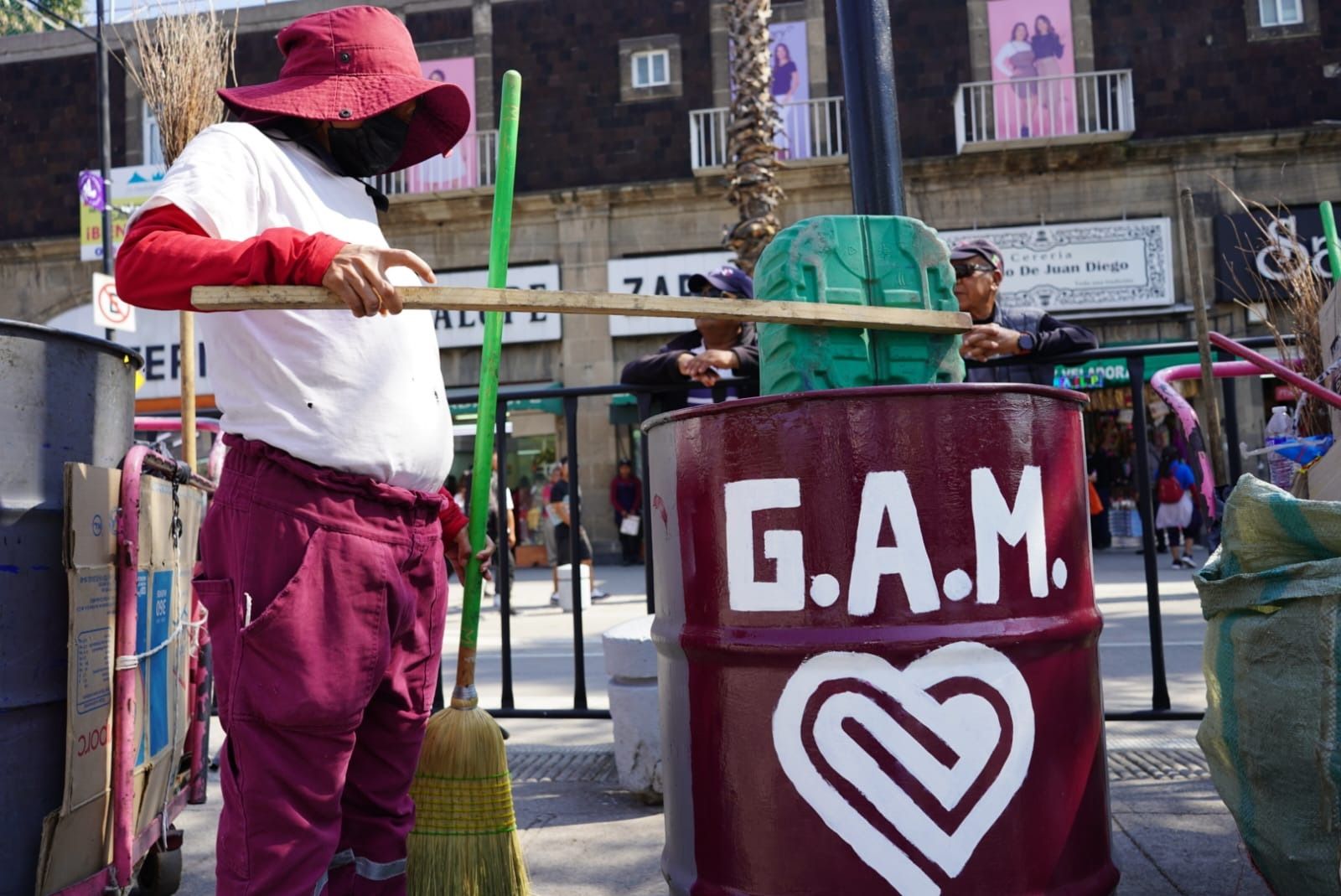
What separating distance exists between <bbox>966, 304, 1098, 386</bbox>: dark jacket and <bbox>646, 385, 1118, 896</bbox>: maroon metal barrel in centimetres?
198

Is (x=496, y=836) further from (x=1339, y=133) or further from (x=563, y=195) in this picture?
(x=1339, y=133)

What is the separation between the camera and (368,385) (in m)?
1.98

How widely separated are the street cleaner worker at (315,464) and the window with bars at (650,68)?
695 inches

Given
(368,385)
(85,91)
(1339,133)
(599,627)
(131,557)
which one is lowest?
(599,627)

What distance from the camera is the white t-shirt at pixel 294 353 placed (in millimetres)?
1874

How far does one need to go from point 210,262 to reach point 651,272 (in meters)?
16.7

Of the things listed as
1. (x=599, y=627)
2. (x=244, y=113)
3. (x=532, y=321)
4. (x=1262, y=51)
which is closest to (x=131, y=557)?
(x=244, y=113)

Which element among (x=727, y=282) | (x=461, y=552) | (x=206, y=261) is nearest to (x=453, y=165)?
(x=727, y=282)

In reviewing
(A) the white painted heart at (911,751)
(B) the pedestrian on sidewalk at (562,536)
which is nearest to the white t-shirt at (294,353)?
(A) the white painted heart at (911,751)

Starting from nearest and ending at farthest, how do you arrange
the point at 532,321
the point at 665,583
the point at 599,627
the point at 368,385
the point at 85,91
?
1. the point at 368,385
2. the point at 665,583
3. the point at 599,627
4. the point at 532,321
5. the point at 85,91

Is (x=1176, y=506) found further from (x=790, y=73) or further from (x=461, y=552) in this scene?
(x=461, y=552)

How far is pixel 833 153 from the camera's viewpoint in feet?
59.6

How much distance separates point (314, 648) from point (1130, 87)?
61.2 ft

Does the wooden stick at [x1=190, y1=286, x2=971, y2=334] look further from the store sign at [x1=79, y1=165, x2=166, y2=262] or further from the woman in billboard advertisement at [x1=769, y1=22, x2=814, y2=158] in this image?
the woman in billboard advertisement at [x1=769, y1=22, x2=814, y2=158]
